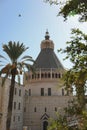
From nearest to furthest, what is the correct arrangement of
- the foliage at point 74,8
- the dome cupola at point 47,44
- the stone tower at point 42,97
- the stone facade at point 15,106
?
the foliage at point 74,8, the stone facade at point 15,106, the stone tower at point 42,97, the dome cupola at point 47,44

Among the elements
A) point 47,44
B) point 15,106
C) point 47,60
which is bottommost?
point 15,106

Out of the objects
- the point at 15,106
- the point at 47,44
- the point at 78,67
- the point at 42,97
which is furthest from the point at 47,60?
the point at 78,67

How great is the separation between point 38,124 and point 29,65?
30.2 meters

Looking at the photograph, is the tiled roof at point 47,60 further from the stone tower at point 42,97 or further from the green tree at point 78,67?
the green tree at point 78,67

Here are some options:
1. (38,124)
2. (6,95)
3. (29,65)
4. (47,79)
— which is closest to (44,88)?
(47,79)

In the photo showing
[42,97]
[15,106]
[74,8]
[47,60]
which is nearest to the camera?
[74,8]

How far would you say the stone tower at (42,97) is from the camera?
2271 inches

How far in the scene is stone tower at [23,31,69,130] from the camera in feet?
189

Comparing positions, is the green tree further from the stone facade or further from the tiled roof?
the tiled roof

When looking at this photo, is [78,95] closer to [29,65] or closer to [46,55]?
[29,65]

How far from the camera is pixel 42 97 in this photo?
59.3 metres

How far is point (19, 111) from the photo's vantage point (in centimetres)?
5469

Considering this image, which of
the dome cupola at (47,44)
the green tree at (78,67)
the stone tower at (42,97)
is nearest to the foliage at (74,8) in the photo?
the green tree at (78,67)

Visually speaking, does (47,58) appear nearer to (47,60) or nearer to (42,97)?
(47,60)
